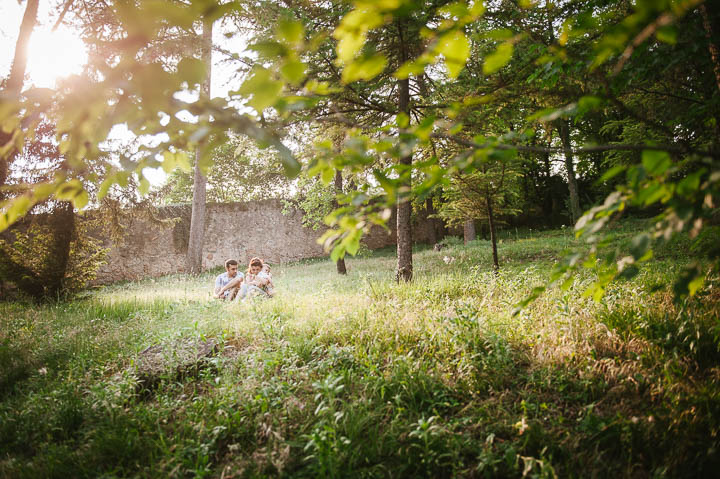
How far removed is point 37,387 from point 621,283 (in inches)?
269

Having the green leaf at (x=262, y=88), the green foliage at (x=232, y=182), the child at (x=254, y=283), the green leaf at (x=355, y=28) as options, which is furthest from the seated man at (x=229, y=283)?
the green foliage at (x=232, y=182)

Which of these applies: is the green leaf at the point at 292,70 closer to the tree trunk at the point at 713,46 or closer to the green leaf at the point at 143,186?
the green leaf at the point at 143,186

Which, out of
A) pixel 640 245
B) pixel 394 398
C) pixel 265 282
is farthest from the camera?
pixel 265 282

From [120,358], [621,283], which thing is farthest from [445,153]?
[120,358]

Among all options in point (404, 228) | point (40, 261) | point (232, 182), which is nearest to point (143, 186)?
point (404, 228)

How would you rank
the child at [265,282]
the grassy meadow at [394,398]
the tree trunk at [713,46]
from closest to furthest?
the grassy meadow at [394,398]
the tree trunk at [713,46]
the child at [265,282]

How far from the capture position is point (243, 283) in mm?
6949

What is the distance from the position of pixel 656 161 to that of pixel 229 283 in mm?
6930

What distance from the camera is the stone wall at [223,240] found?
1407 centimetres

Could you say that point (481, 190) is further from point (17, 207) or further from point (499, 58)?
point (17, 207)

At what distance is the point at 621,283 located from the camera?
4.52 meters

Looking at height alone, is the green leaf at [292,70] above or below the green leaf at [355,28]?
below

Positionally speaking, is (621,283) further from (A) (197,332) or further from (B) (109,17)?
(B) (109,17)

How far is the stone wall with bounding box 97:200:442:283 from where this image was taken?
14.1 m
